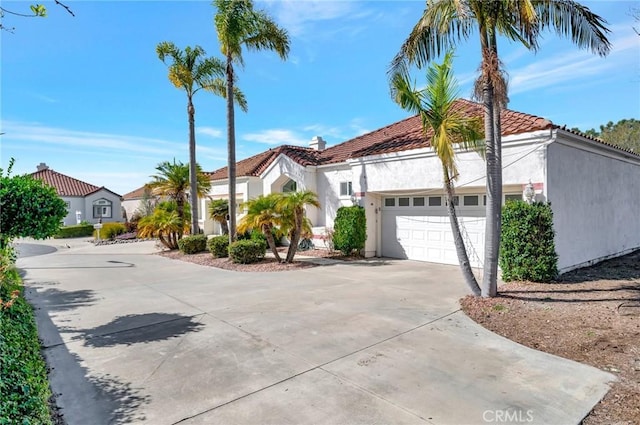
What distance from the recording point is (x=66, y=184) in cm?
4088

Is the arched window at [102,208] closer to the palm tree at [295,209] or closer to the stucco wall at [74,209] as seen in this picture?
the stucco wall at [74,209]

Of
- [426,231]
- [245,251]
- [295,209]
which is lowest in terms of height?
[245,251]

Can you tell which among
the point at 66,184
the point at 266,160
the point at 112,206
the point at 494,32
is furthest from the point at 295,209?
the point at 66,184

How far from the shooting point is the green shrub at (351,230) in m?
14.8

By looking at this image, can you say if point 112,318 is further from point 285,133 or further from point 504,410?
point 285,133

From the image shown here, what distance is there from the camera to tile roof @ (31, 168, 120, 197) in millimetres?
39406

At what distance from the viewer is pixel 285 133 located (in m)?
26.9

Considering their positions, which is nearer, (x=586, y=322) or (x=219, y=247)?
(x=586, y=322)

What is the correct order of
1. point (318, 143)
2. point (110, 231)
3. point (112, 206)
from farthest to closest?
1. point (112, 206)
2. point (110, 231)
3. point (318, 143)

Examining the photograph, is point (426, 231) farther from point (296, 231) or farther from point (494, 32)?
point (494, 32)

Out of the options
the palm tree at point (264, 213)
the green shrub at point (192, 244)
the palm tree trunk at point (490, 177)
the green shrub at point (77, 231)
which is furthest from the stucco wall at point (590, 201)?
the green shrub at point (77, 231)

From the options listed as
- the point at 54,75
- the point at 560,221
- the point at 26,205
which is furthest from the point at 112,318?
the point at 560,221

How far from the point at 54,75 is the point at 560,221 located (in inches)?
584

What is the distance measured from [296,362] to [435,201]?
9953 millimetres
